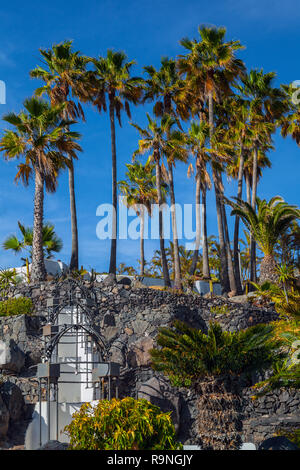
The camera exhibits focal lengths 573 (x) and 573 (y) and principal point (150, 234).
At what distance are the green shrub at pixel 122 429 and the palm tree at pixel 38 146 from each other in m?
17.1

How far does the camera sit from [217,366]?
55.3ft

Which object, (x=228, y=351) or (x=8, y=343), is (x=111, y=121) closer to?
(x=8, y=343)

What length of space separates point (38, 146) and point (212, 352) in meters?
16.8

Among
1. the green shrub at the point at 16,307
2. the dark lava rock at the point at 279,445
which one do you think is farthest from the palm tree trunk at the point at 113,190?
the dark lava rock at the point at 279,445

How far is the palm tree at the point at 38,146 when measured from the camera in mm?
29547

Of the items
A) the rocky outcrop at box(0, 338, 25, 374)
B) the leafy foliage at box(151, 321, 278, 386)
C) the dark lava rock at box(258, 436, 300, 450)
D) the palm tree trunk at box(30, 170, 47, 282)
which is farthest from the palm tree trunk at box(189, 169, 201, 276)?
the dark lava rock at box(258, 436, 300, 450)

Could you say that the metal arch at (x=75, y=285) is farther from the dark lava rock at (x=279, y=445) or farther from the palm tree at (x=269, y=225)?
the dark lava rock at (x=279, y=445)

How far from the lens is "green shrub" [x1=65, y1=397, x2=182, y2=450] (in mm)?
12438

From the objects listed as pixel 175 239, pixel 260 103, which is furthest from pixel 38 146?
pixel 260 103

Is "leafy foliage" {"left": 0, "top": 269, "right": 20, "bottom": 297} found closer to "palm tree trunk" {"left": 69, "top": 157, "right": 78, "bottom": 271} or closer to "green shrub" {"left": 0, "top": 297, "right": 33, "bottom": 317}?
"green shrub" {"left": 0, "top": 297, "right": 33, "bottom": 317}

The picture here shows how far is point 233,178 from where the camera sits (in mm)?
43844

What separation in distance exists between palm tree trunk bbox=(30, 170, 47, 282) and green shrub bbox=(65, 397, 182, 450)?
671 inches

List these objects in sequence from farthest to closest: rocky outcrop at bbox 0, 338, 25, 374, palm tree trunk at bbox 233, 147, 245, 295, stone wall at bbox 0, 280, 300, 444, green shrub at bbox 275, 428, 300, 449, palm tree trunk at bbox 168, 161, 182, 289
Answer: palm tree trunk at bbox 233, 147, 245, 295, palm tree trunk at bbox 168, 161, 182, 289, rocky outcrop at bbox 0, 338, 25, 374, stone wall at bbox 0, 280, 300, 444, green shrub at bbox 275, 428, 300, 449
